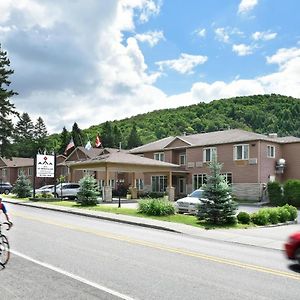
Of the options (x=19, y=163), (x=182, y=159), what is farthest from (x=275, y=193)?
(x=19, y=163)

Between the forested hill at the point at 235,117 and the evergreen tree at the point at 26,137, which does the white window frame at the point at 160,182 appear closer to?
the forested hill at the point at 235,117

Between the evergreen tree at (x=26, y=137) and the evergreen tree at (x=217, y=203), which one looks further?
the evergreen tree at (x=26, y=137)

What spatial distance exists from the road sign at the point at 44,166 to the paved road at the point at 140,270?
2603 cm

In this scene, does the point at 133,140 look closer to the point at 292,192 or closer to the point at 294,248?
the point at 292,192

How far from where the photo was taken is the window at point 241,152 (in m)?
44.8

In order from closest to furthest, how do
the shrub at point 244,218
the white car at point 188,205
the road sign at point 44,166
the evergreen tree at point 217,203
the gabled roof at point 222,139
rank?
the evergreen tree at point 217,203 → the shrub at point 244,218 → the white car at point 188,205 → the road sign at point 44,166 → the gabled roof at point 222,139

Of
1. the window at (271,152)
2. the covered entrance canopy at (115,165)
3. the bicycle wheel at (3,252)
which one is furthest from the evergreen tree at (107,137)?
the bicycle wheel at (3,252)

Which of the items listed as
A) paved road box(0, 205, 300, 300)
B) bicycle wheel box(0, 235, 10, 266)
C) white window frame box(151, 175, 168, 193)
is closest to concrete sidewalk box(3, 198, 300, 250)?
paved road box(0, 205, 300, 300)

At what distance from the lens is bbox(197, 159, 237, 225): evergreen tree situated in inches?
805

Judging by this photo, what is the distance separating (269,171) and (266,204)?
5717 mm

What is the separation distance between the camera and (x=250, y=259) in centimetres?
1132

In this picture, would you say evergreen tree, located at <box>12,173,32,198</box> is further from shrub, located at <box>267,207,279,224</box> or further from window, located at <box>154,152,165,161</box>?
shrub, located at <box>267,207,279,224</box>

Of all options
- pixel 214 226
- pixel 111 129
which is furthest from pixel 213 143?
pixel 111 129

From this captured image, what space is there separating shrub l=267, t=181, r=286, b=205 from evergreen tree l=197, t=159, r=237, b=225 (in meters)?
19.2
